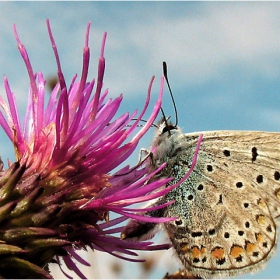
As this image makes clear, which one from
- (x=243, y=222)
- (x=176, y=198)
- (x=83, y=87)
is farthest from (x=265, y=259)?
(x=83, y=87)

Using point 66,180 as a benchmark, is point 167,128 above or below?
above

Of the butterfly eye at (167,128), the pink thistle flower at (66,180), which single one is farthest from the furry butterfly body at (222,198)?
the pink thistle flower at (66,180)

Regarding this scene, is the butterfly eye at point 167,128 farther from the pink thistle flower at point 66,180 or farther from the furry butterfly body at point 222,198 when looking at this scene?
the pink thistle flower at point 66,180

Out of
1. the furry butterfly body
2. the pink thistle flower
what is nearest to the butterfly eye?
the furry butterfly body

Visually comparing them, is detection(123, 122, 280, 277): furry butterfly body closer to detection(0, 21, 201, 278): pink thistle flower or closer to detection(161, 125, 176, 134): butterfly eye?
detection(161, 125, 176, 134): butterfly eye

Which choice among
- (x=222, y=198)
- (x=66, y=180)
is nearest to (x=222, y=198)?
(x=222, y=198)

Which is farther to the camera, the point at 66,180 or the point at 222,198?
the point at 222,198

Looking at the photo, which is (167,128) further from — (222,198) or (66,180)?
(66,180)

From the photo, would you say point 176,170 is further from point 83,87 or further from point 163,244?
point 83,87
